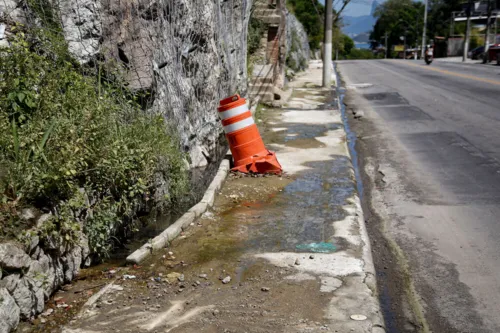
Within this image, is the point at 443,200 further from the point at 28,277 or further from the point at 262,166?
the point at 28,277

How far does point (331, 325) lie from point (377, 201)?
3.60 meters

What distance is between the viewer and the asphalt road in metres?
4.54

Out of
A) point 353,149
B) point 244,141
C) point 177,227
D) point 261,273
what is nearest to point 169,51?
point 244,141

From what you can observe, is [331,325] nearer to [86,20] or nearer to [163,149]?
[163,149]

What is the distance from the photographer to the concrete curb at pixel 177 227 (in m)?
5.15

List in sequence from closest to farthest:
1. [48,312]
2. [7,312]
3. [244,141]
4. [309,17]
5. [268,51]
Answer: [7,312] → [48,312] → [244,141] → [268,51] → [309,17]

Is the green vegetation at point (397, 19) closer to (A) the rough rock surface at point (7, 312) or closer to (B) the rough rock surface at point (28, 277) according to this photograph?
(B) the rough rock surface at point (28, 277)

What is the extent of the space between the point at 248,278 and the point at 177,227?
4.34ft

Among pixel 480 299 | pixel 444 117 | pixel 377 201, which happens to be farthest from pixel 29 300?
pixel 444 117

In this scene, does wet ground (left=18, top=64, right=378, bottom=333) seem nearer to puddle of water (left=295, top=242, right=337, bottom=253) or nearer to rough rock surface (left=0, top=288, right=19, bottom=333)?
puddle of water (left=295, top=242, right=337, bottom=253)

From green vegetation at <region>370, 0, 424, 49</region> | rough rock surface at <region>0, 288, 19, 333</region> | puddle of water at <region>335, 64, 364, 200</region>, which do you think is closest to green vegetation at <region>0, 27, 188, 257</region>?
rough rock surface at <region>0, 288, 19, 333</region>

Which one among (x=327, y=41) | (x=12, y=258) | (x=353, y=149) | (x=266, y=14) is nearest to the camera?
(x=12, y=258)

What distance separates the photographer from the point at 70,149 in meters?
4.95

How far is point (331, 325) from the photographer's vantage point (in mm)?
3984
